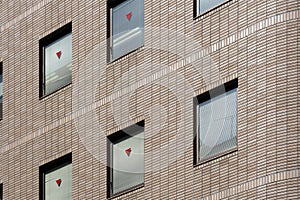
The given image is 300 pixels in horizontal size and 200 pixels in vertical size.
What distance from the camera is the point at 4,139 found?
41.1 meters

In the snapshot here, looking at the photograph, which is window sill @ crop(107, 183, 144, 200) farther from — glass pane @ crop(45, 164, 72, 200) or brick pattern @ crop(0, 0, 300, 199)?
glass pane @ crop(45, 164, 72, 200)

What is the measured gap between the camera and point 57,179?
3919 centimetres

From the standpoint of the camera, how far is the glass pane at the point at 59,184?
3853 cm

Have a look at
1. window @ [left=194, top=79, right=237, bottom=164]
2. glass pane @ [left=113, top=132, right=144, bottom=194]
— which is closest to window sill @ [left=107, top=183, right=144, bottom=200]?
glass pane @ [left=113, top=132, right=144, bottom=194]

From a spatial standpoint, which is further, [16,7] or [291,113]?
[16,7]

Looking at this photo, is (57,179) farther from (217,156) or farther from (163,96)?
(217,156)

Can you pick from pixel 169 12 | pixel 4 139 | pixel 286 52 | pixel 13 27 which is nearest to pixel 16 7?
pixel 13 27

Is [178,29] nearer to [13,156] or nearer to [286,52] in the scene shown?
[286,52]

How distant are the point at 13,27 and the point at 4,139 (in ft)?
10.4

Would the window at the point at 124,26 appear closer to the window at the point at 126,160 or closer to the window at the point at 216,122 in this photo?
the window at the point at 126,160

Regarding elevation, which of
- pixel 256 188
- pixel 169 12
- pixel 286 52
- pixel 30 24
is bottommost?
pixel 256 188

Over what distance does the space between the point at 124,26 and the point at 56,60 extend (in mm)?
3124

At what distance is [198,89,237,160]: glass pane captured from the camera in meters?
33.7

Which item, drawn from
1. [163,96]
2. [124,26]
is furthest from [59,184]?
[163,96]
